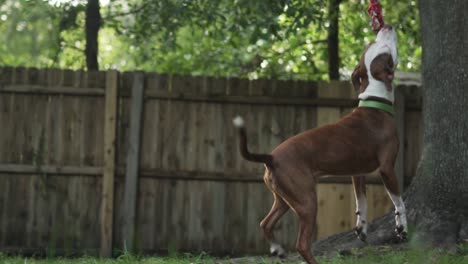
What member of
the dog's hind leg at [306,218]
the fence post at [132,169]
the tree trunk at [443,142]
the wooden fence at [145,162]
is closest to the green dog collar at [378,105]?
the tree trunk at [443,142]

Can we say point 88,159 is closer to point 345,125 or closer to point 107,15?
→ point 107,15

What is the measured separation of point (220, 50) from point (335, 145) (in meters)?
8.34

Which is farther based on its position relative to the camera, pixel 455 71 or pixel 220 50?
pixel 220 50

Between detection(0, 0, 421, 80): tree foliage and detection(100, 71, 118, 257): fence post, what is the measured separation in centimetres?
85

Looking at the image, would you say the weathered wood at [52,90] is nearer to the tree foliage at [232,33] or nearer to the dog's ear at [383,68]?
the tree foliage at [232,33]

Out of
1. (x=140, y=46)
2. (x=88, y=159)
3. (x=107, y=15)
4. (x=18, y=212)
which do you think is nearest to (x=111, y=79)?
(x=88, y=159)

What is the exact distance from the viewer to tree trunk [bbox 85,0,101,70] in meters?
10.9

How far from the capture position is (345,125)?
613 centimetres

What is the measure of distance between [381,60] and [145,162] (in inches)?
163

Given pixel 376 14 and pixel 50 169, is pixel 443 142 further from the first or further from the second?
pixel 50 169

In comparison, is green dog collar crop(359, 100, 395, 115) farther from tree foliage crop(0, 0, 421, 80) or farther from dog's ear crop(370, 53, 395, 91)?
tree foliage crop(0, 0, 421, 80)

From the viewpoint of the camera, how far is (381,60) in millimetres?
6180

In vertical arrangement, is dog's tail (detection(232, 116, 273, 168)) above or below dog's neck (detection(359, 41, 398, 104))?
below

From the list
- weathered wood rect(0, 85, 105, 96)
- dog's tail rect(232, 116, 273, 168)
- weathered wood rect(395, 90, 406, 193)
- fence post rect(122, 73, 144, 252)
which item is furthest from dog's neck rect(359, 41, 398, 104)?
weathered wood rect(0, 85, 105, 96)
